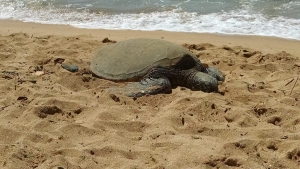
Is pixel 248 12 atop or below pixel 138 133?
atop

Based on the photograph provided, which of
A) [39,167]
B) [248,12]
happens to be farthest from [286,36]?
[39,167]

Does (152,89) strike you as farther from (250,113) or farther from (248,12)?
(248,12)

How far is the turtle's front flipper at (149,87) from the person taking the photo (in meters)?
4.05

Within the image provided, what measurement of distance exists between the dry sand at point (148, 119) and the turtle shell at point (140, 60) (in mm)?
160

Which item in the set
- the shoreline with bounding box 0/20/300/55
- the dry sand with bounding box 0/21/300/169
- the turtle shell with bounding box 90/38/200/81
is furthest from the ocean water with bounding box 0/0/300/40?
the turtle shell with bounding box 90/38/200/81

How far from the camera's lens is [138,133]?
10.8 feet

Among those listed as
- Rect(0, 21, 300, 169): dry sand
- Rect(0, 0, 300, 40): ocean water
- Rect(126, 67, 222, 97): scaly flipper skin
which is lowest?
Rect(0, 21, 300, 169): dry sand

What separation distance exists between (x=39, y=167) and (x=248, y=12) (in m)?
6.28

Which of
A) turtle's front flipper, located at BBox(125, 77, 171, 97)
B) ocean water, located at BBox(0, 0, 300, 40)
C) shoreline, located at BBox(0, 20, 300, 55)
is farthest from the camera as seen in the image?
ocean water, located at BBox(0, 0, 300, 40)

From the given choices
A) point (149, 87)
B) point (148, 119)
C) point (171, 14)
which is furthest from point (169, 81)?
point (171, 14)

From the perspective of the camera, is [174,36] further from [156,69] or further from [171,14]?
[156,69]

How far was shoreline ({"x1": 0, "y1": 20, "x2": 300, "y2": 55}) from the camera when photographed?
5965mm

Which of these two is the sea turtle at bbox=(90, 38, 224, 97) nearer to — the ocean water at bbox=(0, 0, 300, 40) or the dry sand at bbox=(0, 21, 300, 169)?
the dry sand at bbox=(0, 21, 300, 169)

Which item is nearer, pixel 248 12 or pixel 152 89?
pixel 152 89
